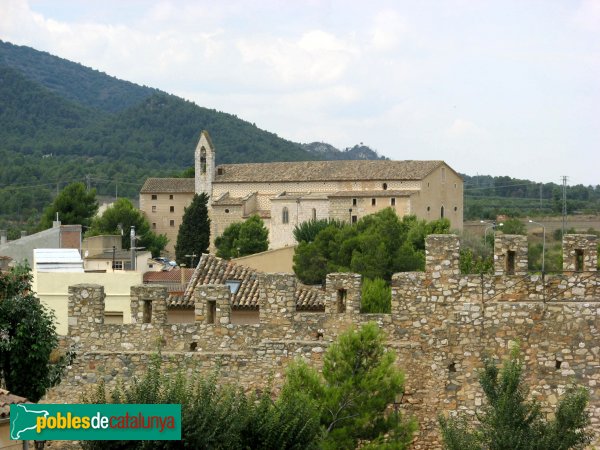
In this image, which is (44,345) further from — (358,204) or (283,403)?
(358,204)

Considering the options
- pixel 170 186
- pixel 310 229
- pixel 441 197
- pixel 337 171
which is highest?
pixel 337 171

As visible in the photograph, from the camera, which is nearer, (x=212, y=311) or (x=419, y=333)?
(x=419, y=333)

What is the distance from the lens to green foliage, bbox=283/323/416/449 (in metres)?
16.7

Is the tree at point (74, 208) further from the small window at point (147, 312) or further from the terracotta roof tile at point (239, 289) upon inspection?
the small window at point (147, 312)

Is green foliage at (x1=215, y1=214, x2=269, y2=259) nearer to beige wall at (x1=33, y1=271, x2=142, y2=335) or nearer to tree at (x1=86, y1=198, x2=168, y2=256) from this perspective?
tree at (x1=86, y1=198, x2=168, y2=256)

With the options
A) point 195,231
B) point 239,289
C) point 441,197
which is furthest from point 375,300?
point 441,197

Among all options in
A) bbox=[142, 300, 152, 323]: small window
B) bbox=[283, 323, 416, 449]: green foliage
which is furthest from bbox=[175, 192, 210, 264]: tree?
bbox=[283, 323, 416, 449]: green foliage

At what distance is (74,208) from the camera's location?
109875mm

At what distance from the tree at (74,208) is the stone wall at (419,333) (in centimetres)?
8702

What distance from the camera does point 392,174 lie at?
113188 millimetres

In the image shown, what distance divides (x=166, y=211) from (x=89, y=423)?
412ft

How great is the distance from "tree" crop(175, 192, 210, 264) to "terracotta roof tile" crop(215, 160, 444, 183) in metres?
6.38

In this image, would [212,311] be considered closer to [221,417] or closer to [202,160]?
[221,417]

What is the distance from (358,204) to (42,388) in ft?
305
